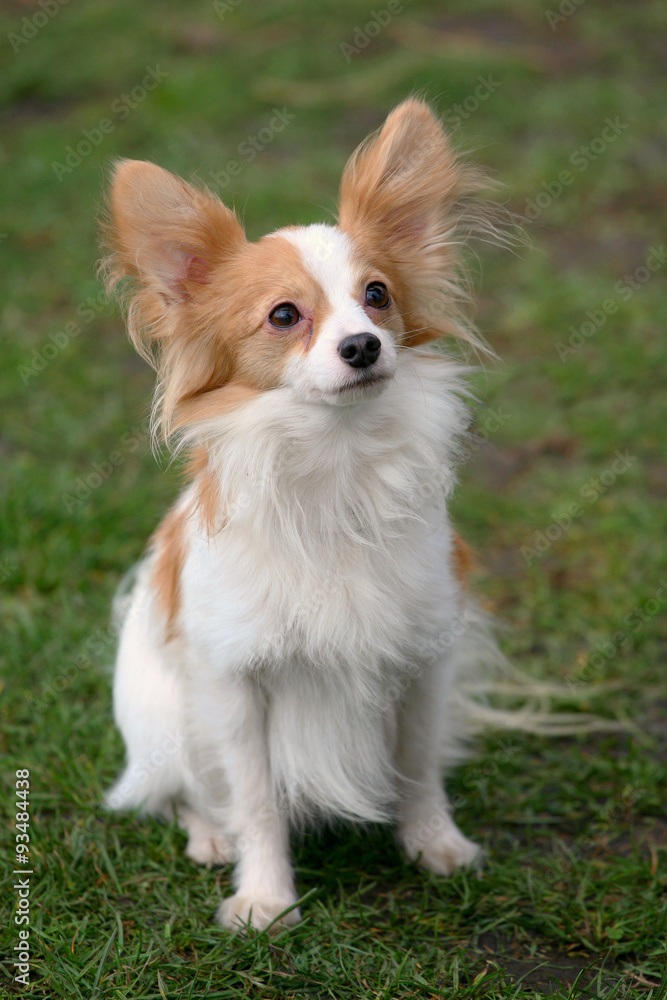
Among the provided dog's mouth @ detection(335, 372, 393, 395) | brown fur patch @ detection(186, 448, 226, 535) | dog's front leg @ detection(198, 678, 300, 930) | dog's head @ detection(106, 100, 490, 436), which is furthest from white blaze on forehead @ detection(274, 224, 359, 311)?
dog's front leg @ detection(198, 678, 300, 930)

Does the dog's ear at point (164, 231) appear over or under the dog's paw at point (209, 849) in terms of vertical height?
over

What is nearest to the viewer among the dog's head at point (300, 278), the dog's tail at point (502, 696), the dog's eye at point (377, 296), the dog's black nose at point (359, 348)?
the dog's black nose at point (359, 348)

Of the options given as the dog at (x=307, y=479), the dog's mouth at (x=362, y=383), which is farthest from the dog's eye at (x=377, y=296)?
the dog's mouth at (x=362, y=383)

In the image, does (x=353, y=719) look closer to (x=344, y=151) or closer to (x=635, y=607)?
(x=635, y=607)

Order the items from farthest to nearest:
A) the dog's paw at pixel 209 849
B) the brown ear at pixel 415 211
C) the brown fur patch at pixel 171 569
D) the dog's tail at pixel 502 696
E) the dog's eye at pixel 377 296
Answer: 1. the dog's tail at pixel 502 696
2. the dog's paw at pixel 209 849
3. the brown fur patch at pixel 171 569
4. the brown ear at pixel 415 211
5. the dog's eye at pixel 377 296

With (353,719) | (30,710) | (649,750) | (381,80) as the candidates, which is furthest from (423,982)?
(381,80)

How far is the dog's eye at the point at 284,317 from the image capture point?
8.25ft

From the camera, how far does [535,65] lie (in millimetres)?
8578

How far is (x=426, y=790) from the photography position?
10.0 ft

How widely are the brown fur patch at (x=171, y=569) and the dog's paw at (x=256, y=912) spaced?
2.65 ft

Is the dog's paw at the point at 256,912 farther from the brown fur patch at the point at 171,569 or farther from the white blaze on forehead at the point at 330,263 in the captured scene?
the white blaze on forehead at the point at 330,263

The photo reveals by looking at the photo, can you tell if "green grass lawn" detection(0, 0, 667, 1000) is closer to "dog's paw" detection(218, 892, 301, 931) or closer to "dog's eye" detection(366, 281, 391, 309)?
"dog's paw" detection(218, 892, 301, 931)

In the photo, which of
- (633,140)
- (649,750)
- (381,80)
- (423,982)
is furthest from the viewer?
(381,80)

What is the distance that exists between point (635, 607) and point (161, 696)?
214cm
